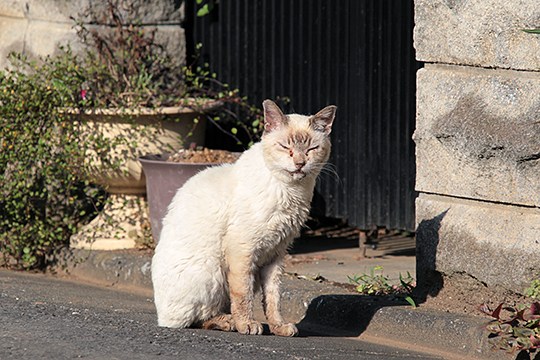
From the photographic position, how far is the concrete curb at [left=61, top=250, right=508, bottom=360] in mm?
5762

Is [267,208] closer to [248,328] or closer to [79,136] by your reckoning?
[248,328]

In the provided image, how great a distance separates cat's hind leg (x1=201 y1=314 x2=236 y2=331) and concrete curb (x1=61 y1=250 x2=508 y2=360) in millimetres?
Answer: 510

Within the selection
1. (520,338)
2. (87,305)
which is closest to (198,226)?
(87,305)

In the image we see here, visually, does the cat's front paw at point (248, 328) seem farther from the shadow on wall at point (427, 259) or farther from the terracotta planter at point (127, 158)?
the terracotta planter at point (127, 158)

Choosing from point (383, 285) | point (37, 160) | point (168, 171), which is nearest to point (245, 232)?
point (383, 285)

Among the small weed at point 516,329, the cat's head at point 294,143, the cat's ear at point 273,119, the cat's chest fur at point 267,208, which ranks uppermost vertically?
the cat's ear at point 273,119

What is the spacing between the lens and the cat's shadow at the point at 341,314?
20.6 ft

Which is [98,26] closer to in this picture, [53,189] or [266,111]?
[53,189]

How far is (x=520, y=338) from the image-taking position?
210 inches

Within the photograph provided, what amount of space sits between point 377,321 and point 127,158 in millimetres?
2725

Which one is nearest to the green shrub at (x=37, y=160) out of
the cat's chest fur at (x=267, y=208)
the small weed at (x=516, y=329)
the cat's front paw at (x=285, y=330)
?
the cat's chest fur at (x=267, y=208)

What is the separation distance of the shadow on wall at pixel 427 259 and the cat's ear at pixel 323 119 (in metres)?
0.87

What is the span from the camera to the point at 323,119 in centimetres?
584

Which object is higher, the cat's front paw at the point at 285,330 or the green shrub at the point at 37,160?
the green shrub at the point at 37,160
